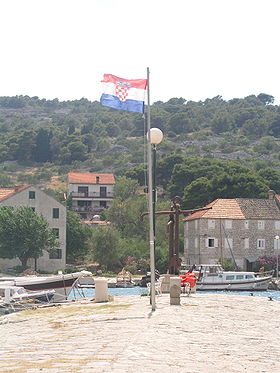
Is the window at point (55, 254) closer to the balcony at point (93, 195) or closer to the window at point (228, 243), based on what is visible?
the window at point (228, 243)

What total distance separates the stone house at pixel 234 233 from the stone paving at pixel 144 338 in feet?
180

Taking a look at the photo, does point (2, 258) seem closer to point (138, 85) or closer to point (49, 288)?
point (49, 288)

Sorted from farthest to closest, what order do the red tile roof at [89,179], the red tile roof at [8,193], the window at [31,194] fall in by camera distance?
the red tile roof at [89,179]
the red tile roof at [8,193]
the window at [31,194]

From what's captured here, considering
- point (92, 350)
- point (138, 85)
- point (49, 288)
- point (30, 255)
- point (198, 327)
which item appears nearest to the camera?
point (92, 350)

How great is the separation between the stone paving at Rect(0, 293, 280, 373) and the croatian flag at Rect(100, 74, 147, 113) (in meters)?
6.82

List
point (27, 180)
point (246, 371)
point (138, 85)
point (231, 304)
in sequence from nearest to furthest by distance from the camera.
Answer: point (246, 371)
point (138, 85)
point (231, 304)
point (27, 180)

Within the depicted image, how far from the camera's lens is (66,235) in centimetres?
8944

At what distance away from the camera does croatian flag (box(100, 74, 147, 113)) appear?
24734 mm

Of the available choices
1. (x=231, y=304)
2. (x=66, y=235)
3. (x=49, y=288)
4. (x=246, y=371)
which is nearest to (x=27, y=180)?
A: (x=66, y=235)

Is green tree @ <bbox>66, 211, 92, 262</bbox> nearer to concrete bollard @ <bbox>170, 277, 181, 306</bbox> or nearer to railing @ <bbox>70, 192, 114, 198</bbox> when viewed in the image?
railing @ <bbox>70, 192, 114, 198</bbox>

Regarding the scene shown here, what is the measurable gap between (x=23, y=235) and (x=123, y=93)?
5559 cm

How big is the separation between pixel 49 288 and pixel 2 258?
39.2 metres

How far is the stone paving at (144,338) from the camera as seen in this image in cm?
1584

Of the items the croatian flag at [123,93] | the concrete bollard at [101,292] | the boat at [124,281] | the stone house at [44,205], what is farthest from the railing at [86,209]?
the croatian flag at [123,93]
